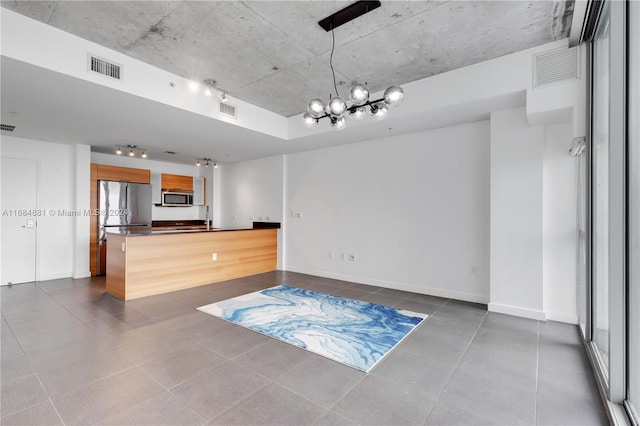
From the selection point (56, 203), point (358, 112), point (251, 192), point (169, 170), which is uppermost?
point (169, 170)

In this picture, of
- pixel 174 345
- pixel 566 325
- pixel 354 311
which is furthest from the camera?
pixel 354 311

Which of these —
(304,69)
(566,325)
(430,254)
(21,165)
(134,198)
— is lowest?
(566,325)

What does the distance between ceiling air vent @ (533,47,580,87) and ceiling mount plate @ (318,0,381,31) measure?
6.42 ft

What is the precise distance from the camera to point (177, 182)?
7.89 metres

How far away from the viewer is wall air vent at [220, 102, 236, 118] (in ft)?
13.9

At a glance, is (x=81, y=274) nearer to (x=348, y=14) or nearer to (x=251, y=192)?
(x=251, y=192)

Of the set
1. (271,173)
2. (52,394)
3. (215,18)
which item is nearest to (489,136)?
(215,18)

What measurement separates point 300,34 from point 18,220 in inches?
238

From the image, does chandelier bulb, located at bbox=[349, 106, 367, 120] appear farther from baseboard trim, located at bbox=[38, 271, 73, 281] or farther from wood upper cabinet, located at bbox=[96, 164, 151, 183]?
baseboard trim, located at bbox=[38, 271, 73, 281]

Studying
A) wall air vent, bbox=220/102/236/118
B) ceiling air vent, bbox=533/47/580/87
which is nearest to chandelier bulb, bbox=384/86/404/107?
ceiling air vent, bbox=533/47/580/87

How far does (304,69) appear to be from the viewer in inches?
140

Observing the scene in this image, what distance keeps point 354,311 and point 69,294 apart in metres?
4.36

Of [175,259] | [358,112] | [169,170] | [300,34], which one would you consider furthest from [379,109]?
[169,170]

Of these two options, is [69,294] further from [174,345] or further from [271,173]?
[271,173]
